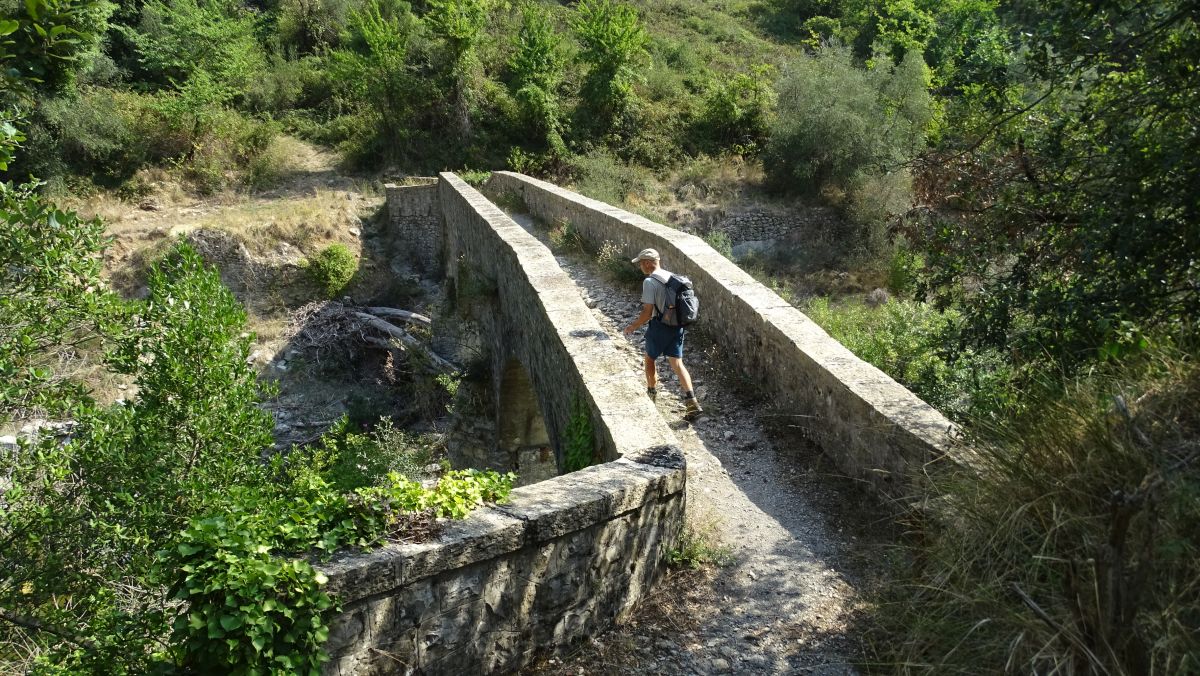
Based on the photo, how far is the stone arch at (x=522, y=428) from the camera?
34.2 feet

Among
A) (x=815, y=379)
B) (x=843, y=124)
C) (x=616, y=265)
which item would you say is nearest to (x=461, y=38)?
(x=843, y=124)

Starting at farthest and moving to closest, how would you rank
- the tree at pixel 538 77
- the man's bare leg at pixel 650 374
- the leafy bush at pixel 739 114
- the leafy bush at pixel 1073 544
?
A: the leafy bush at pixel 739 114
the tree at pixel 538 77
the man's bare leg at pixel 650 374
the leafy bush at pixel 1073 544

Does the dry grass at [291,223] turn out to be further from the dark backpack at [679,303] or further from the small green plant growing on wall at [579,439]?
the small green plant growing on wall at [579,439]

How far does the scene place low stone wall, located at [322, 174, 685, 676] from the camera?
3031 mm

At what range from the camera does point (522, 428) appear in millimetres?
10867

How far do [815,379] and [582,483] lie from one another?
7.42 feet

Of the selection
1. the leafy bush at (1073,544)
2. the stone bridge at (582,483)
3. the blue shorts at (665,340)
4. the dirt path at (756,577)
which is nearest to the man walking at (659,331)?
the blue shorts at (665,340)

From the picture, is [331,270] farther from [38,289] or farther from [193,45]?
[38,289]

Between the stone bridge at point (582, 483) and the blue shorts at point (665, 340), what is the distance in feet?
1.60

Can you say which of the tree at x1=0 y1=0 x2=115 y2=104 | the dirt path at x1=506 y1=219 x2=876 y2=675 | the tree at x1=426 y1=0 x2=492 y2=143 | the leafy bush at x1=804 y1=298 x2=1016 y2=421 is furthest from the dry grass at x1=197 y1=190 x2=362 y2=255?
the dirt path at x1=506 y1=219 x2=876 y2=675

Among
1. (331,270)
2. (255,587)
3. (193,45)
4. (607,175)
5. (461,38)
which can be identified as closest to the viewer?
(255,587)

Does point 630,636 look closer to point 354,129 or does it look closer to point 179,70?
point 354,129

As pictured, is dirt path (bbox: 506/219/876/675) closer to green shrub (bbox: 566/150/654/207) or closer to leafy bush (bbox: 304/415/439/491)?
leafy bush (bbox: 304/415/439/491)

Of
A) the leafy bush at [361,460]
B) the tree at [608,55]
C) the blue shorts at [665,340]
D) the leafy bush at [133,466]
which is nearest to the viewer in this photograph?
the leafy bush at [133,466]
